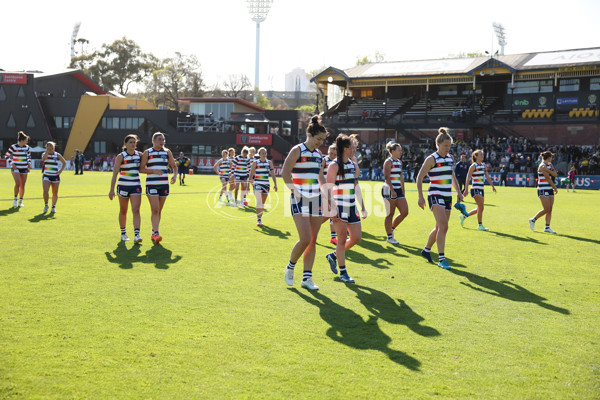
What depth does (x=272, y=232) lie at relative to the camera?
12305 millimetres

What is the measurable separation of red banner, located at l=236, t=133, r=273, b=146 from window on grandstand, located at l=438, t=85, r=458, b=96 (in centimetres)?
1818

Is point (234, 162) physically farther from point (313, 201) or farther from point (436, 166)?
point (313, 201)

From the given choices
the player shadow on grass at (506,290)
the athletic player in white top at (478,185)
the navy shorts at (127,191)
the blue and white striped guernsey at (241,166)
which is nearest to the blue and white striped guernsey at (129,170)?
the navy shorts at (127,191)

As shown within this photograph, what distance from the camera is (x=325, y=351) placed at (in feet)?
15.2

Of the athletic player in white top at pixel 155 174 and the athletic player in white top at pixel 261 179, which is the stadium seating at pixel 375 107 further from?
the athletic player in white top at pixel 155 174

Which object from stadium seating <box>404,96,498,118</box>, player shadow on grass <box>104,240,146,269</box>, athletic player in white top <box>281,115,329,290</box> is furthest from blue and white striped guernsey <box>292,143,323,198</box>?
stadium seating <box>404,96,498,118</box>

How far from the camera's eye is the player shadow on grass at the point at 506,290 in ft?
21.0

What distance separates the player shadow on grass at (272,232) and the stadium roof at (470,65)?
132 feet

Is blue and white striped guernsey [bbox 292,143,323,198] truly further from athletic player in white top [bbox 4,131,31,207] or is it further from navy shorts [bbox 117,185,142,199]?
athletic player in white top [bbox 4,131,31,207]

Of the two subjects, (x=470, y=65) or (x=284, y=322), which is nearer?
(x=284, y=322)

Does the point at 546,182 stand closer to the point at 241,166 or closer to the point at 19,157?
the point at 241,166

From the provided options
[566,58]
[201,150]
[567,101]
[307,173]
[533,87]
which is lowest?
[307,173]

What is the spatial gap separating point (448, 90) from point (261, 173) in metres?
43.4

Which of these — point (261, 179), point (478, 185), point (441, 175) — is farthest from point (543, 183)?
point (261, 179)
